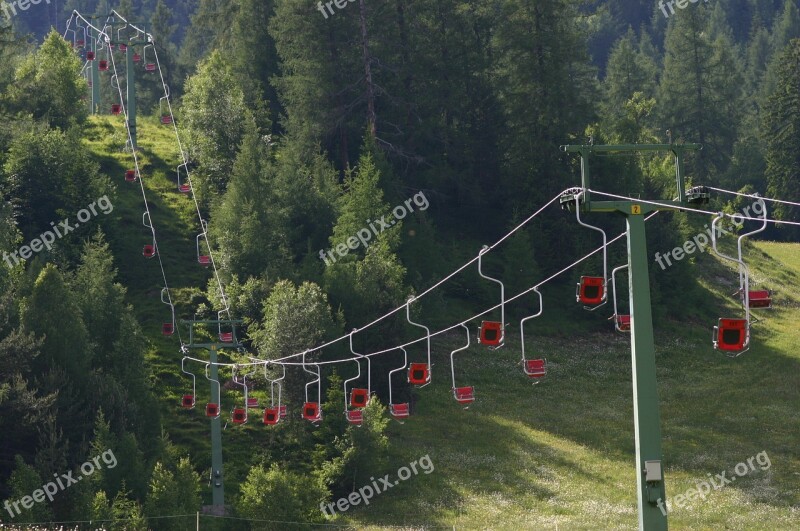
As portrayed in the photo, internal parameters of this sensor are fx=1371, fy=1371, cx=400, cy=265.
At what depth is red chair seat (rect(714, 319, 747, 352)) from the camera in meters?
18.5

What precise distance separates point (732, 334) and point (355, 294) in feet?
131

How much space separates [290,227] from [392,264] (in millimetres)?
8426

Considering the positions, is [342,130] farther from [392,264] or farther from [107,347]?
[107,347]

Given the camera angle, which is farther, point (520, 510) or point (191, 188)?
point (191, 188)

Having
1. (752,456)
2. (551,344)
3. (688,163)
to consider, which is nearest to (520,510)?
(752,456)

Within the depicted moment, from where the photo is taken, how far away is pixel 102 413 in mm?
45156

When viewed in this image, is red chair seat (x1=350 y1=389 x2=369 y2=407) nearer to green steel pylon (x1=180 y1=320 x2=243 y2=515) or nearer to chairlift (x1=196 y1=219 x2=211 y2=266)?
green steel pylon (x1=180 y1=320 x2=243 y2=515)

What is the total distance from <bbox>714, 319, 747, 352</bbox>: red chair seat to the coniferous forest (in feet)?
49.9

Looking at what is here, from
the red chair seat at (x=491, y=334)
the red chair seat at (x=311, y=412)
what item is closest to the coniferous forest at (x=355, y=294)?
the red chair seat at (x=311, y=412)

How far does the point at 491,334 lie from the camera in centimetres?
2470

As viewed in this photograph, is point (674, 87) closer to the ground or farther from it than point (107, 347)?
farther from it

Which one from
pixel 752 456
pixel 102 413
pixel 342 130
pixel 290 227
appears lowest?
pixel 752 456

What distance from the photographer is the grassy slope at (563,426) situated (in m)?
44.9

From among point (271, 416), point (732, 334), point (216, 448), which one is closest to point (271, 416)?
point (271, 416)
